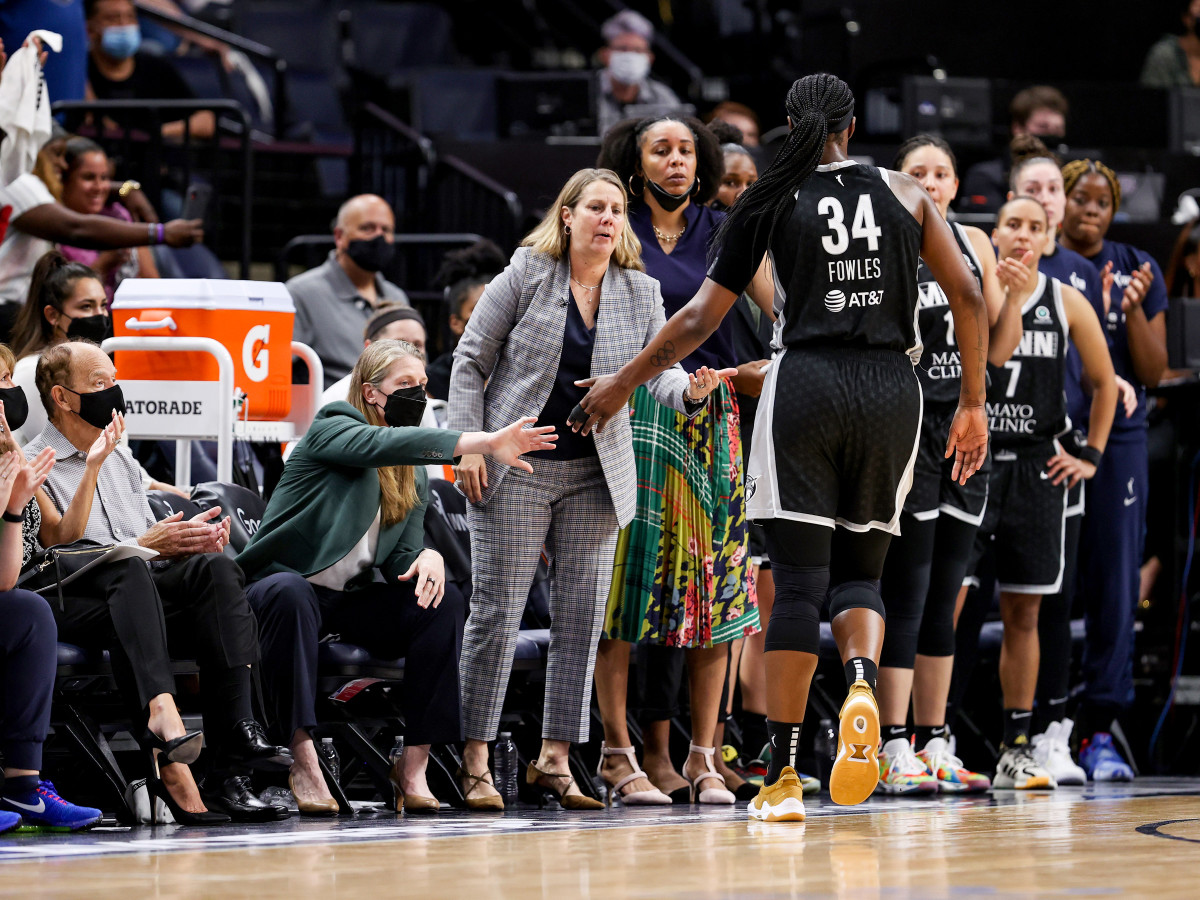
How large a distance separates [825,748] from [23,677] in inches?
98.2

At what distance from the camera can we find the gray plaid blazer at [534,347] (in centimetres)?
450

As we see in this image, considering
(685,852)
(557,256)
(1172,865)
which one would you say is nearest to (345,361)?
(557,256)

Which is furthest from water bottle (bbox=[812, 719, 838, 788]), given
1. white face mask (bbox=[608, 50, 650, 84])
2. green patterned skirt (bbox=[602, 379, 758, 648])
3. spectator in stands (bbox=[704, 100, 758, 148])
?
white face mask (bbox=[608, 50, 650, 84])

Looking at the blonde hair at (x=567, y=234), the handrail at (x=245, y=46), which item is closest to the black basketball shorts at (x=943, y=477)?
the blonde hair at (x=567, y=234)

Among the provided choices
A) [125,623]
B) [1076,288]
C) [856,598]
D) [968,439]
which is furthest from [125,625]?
[1076,288]

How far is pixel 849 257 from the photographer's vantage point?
3779 millimetres

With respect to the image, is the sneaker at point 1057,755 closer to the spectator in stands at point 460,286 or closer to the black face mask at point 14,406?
the spectator in stands at point 460,286

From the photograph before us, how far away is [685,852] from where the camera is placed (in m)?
3.12

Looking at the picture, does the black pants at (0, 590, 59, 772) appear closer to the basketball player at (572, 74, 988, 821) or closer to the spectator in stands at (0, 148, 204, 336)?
the basketball player at (572, 74, 988, 821)

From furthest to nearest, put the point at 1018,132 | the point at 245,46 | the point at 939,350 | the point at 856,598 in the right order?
1. the point at 245,46
2. the point at 1018,132
3. the point at 939,350
4. the point at 856,598

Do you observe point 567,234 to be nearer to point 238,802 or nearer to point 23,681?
point 238,802

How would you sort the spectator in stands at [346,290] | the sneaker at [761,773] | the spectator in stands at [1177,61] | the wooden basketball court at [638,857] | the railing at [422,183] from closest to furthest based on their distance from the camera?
the wooden basketball court at [638,857] → the sneaker at [761,773] → the spectator in stands at [346,290] → the railing at [422,183] → the spectator in stands at [1177,61]

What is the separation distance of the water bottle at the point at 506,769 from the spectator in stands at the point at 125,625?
3.33 ft

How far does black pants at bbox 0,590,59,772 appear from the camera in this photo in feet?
12.2
